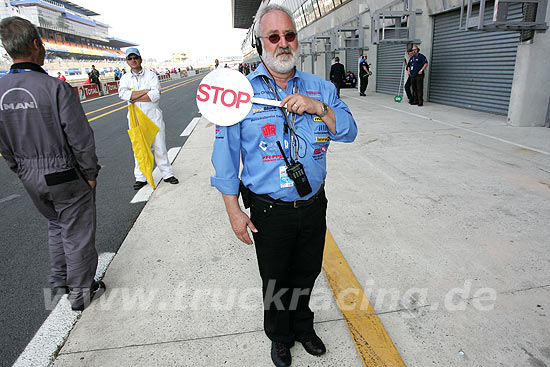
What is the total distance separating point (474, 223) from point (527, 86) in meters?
6.05

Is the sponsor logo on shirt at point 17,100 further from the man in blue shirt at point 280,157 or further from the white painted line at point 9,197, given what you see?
the white painted line at point 9,197

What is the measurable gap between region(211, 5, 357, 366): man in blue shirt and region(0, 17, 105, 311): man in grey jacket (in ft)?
4.00

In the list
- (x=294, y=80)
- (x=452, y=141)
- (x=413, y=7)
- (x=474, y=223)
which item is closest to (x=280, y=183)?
(x=294, y=80)

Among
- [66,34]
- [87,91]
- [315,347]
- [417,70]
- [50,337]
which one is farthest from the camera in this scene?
[66,34]

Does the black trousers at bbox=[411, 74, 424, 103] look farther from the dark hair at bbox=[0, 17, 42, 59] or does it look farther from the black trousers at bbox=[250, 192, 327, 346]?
the dark hair at bbox=[0, 17, 42, 59]

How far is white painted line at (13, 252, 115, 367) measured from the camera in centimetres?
207

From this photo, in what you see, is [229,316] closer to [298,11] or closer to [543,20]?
[543,20]

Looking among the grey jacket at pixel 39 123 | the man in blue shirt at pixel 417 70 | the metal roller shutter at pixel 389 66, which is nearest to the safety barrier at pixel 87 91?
the metal roller shutter at pixel 389 66

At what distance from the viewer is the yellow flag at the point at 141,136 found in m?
4.60

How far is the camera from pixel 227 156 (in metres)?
1.71

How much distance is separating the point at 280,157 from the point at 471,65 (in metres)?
10.7

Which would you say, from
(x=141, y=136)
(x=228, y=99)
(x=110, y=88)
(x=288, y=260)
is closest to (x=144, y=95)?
(x=141, y=136)

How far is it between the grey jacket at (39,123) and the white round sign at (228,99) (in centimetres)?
111

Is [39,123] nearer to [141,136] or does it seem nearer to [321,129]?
[321,129]
